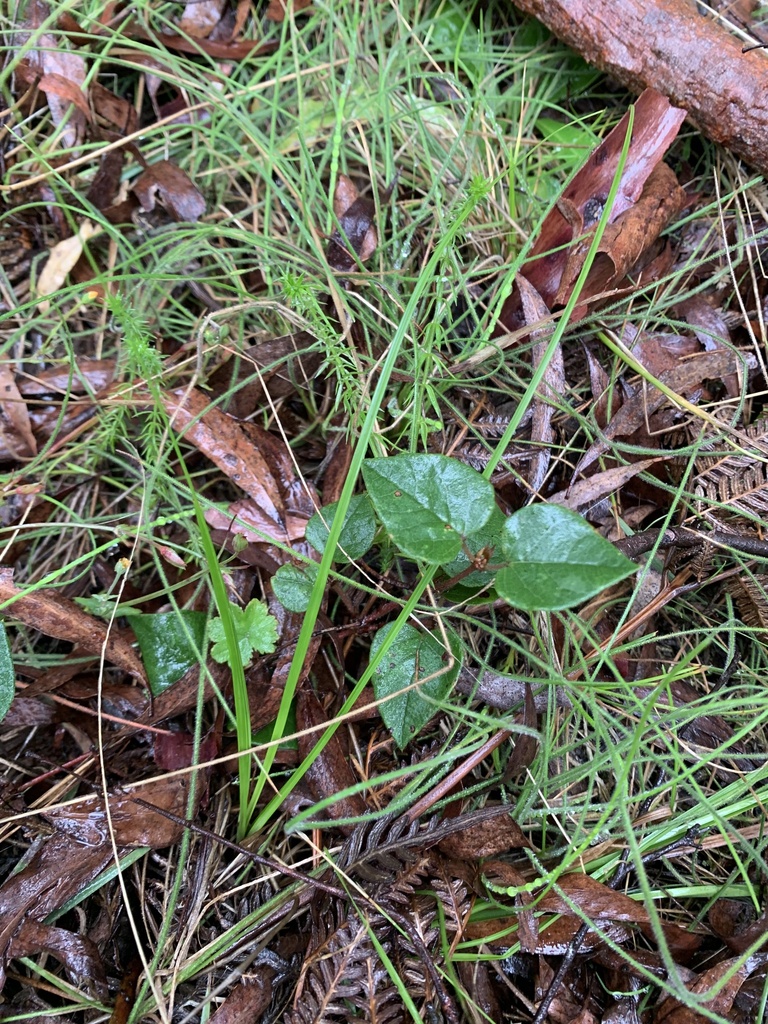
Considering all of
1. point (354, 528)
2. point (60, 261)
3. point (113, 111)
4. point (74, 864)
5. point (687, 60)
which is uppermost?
point (687, 60)

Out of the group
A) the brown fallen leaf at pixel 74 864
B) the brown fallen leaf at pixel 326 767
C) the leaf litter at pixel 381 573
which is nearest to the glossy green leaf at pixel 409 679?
the leaf litter at pixel 381 573

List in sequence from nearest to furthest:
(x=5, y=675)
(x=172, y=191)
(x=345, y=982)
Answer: (x=345, y=982) < (x=5, y=675) < (x=172, y=191)

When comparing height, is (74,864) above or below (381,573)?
below

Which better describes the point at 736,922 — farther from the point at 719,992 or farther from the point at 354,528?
the point at 354,528

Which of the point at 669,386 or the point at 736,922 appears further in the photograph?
the point at 669,386

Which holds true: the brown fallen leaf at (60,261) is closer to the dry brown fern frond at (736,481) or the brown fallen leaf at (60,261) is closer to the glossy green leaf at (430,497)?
the glossy green leaf at (430,497)

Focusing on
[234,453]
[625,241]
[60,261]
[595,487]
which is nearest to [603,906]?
[595,487]

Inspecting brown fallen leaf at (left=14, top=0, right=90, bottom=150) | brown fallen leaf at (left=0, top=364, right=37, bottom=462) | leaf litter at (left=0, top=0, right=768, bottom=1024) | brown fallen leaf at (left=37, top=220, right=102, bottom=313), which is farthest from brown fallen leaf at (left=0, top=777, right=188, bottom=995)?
brown fallen leaf at (left=14, top=0, right=90, bottom=150)

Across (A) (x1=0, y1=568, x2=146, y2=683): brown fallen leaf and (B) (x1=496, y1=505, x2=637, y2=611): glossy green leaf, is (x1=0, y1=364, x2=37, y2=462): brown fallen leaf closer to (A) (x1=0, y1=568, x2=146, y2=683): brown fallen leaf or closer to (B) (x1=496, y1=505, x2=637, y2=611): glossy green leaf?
(A) (x1=0, y1=568, x2=146, y2=683): brown fallen leaf

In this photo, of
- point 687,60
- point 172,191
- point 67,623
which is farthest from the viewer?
point 172,191
